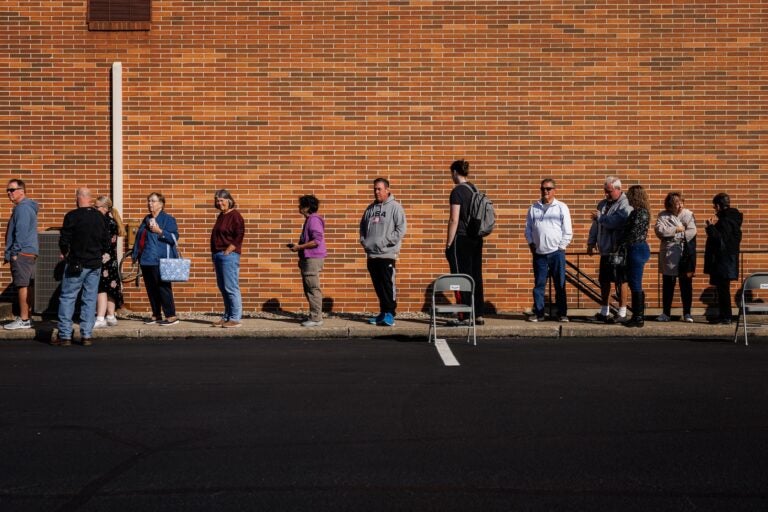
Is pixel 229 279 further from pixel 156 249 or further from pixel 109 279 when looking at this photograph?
pixel 109 279

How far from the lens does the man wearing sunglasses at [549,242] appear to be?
1241cm

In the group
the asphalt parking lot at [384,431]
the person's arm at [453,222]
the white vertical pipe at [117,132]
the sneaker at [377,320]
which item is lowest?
the asphalt parking lot at [384,431]

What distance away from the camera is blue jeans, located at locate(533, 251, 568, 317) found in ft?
40.9

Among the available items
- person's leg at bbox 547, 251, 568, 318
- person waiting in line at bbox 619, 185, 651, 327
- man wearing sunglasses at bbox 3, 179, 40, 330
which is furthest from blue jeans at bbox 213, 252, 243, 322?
person waiting in line at bbox 619, 185, 651, 327

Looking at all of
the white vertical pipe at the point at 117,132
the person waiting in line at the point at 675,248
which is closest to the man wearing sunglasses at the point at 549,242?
the person waiting in line at the point at 675,248

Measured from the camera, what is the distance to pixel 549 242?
40.7 feet

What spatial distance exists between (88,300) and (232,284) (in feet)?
5.88

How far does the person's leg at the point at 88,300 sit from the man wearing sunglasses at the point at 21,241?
3.81 ft

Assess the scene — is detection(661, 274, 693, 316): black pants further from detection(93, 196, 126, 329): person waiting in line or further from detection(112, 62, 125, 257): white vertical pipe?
detection(112, 62, 125, 257): white vertical pipe

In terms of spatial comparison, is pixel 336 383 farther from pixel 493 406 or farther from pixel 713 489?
pixel 713 489

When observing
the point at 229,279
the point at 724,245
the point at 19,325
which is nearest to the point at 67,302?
the point at 19,325

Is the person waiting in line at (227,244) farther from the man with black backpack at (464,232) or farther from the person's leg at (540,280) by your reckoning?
the person's leg at (540,280)

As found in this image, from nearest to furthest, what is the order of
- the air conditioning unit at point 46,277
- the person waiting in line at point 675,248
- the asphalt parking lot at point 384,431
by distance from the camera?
the asphalt parking lot at point 384,431
the person waiting in line at point 675,248
the air conditioning unit at point 46,277

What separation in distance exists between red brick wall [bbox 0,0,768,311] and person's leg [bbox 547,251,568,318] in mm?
1687
